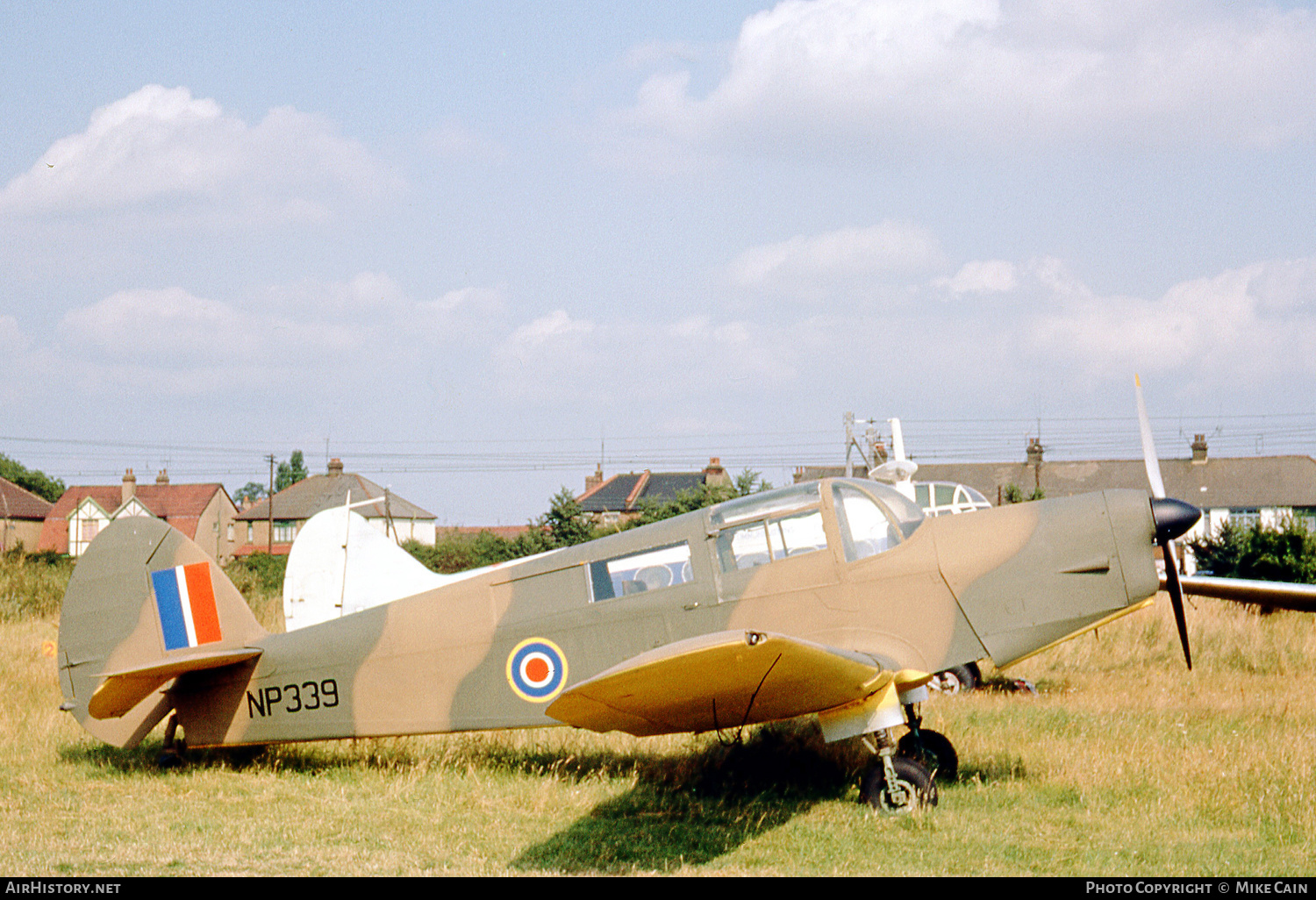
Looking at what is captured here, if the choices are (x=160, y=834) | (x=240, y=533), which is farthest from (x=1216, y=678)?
(x=240, y=533)

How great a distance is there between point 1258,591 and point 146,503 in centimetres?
7010

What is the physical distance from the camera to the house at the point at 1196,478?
172 ft

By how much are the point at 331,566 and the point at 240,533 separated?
66.0 meters

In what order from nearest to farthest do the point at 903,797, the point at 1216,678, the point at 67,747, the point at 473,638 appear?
the point at 903,797, the point at 473,638, the point at 67,747, the point at 1216,678

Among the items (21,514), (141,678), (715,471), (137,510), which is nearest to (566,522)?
(715,471)

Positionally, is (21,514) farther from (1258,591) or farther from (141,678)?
(1258,591)

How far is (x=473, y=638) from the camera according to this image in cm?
739

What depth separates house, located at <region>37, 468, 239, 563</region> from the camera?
66125mm

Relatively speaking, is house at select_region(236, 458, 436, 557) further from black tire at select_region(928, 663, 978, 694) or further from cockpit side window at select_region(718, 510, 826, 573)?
cockpit side window at select_region(718, 510, 826, 573)

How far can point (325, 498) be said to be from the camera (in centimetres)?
6544

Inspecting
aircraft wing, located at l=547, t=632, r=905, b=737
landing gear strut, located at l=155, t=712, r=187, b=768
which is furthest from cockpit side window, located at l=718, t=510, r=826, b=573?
landing gear strut, located at l=155, t=712, r=187, b=768

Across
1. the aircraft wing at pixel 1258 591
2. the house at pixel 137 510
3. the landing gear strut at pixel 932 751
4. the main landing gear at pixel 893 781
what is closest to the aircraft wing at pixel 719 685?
the main landing gear at pixel 893 781

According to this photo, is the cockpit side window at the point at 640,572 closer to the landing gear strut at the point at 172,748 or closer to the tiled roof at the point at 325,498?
the landing gear strut at the point at 172,748
